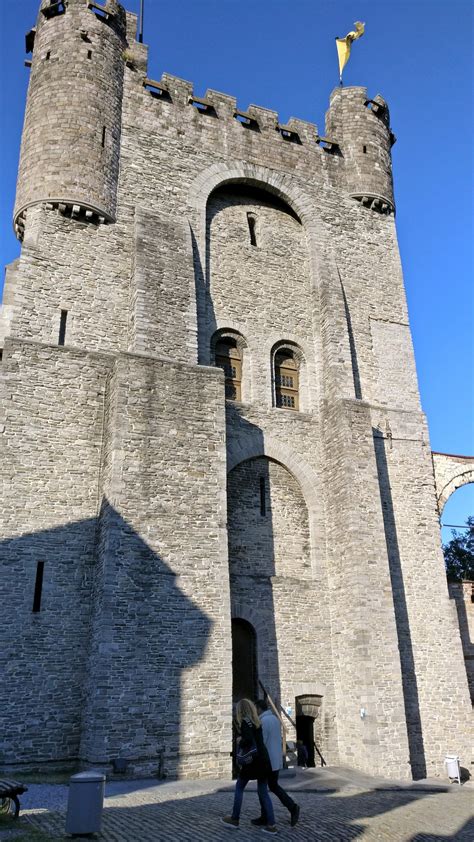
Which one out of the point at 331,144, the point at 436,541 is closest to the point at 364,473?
Answer: the point at 436,541

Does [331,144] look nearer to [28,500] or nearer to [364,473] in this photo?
[364,473]

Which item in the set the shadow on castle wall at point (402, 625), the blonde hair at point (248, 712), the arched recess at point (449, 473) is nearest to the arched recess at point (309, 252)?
the shadow on castle wall at point (402, 625)

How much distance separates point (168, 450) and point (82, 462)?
5.80 feet

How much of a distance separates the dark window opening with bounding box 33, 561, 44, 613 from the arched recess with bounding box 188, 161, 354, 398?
6250mm

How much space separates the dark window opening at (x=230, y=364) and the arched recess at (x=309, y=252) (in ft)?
2.60

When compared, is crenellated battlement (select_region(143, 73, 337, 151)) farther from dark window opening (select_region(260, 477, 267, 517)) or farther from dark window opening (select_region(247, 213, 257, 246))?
dark window opening (select_region(260, 477, 267, 517))

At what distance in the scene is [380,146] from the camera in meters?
21.8

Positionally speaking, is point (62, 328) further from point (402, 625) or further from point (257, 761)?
point (257, 761)

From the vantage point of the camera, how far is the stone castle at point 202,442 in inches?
479

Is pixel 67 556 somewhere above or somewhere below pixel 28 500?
below

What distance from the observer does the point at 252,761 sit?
7230mm

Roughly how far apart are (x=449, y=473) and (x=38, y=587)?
11.9 meters

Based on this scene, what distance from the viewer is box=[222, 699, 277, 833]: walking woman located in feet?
23.7

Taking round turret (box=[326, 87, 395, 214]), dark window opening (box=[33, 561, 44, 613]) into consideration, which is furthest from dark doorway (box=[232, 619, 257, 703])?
round turret (box=[326, 87, 395, 214])
